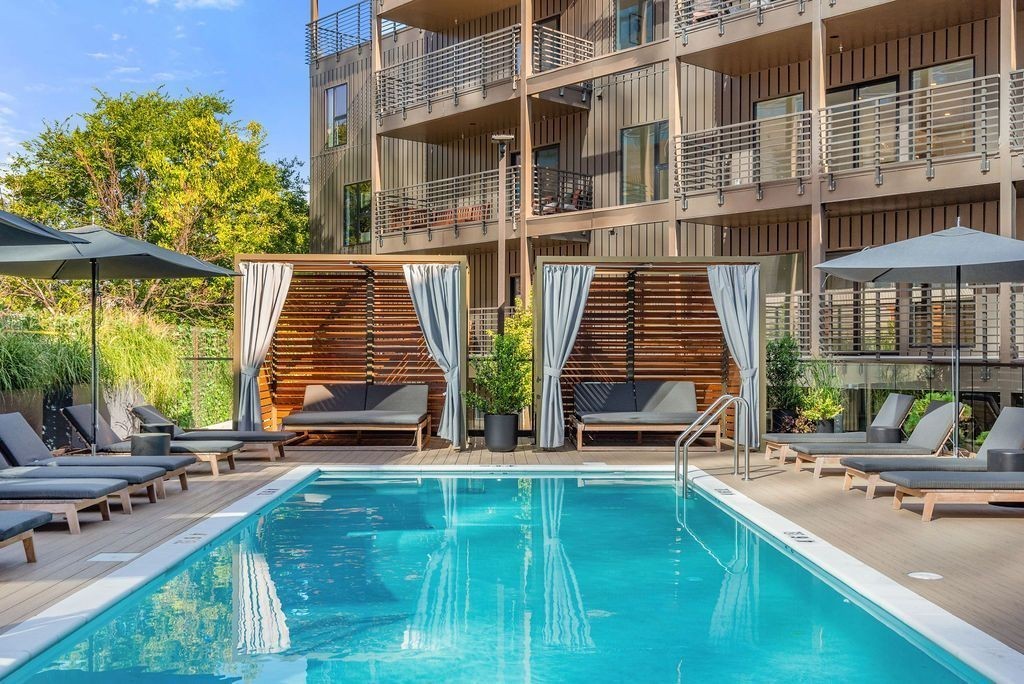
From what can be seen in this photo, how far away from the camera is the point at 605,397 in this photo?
13586 millimetres

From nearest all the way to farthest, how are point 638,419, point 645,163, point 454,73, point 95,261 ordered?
point 95,261 < point 638,419 < point 645,163 < point 454,73

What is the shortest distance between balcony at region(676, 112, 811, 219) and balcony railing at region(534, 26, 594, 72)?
3.35 meters

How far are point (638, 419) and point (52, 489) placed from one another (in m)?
7.34

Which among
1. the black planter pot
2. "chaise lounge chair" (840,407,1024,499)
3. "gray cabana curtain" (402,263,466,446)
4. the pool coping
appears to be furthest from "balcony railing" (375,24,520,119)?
the pool coping

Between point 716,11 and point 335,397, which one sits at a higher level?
point 716,11

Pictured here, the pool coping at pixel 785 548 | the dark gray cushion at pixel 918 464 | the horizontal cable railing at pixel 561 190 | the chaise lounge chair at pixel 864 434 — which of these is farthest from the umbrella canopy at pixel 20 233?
the horizontal cable railing at pixel 561 190

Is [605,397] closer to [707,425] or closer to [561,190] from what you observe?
[707,425]

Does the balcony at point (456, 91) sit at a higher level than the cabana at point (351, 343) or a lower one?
higher

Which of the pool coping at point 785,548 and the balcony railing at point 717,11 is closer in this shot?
the pool coping at point 785,548

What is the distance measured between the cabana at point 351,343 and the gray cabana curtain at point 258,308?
1cm

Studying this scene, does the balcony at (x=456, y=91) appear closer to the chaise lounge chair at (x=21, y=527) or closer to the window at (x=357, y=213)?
the window at (x=357, y=213)

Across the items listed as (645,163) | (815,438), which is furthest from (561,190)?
(815,438)

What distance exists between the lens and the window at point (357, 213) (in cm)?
2491

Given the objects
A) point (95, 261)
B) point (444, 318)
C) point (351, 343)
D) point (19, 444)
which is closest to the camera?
point (19, 444)
